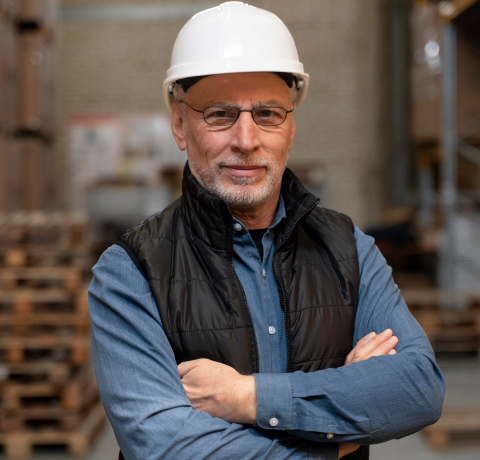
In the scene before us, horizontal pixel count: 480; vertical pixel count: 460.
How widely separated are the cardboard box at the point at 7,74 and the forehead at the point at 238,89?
4.17 m

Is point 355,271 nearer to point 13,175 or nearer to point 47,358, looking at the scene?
point 47,358

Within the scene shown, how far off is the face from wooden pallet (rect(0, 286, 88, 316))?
99.3 inches

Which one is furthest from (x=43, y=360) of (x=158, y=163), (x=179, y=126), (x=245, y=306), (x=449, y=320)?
(x=158, y=163)

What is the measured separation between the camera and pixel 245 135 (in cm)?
159

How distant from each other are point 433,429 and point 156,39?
812 centimetres

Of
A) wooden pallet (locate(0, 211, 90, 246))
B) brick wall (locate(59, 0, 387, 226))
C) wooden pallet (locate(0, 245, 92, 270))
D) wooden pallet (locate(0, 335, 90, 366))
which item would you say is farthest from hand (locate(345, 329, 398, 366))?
brick wall (locate(59, 0, 387, 226))

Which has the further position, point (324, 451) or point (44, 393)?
Result: point (44, 393)

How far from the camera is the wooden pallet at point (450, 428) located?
375 centimetres

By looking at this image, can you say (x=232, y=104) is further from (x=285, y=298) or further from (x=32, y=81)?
(x=32, y=81)

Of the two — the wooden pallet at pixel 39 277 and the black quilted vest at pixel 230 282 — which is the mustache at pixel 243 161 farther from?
the wooden pallet at pixel 39 277

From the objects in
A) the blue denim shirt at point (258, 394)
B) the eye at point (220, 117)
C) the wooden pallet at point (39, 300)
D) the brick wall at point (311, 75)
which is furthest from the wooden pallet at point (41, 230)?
the brick wall at point (311, 75)

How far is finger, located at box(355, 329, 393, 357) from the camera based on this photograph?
1585 mm

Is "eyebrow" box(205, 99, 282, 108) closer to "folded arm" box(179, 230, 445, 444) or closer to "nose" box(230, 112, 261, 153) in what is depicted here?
"nose" box(230, 112, 261, 153)

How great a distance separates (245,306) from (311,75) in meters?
8.78
